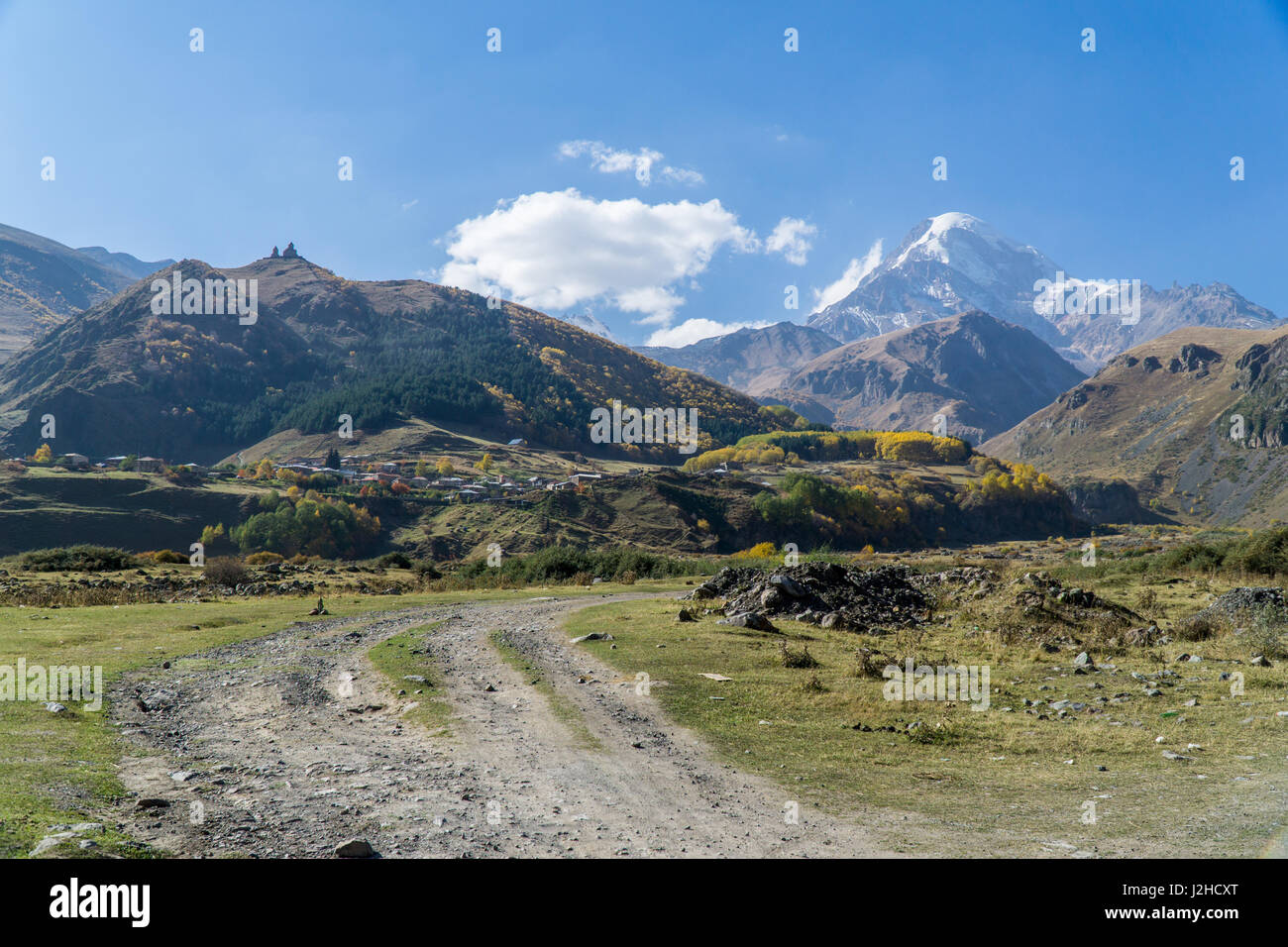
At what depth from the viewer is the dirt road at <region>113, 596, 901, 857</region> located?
7.66 metres

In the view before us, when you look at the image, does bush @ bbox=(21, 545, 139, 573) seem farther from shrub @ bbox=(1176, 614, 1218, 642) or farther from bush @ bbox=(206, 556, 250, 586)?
shrub @ bbox=(1176, 614, 1218, 642)

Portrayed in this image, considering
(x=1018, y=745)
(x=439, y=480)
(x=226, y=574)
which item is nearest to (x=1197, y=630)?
(x=1018, y=745)

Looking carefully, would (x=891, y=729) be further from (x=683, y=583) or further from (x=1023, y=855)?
(x=683, y=583)

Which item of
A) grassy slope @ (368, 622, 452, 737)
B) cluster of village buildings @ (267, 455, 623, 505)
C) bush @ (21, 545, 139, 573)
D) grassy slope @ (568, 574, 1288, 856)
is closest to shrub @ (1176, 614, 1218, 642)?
grassy slope @ (568, 574, 1288, 856)

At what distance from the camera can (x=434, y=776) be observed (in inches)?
392

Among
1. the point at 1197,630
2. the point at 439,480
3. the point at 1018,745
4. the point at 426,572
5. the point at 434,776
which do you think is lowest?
the point at 426,572

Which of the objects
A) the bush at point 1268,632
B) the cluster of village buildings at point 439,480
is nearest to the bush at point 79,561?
the bush at point 1268,632

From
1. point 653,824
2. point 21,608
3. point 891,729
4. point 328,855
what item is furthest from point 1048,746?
point 21,608

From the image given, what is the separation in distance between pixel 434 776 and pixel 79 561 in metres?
51.8

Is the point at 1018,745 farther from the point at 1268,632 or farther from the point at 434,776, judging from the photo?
the point at 1268,632

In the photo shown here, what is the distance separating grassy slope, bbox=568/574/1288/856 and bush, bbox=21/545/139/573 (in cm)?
4282

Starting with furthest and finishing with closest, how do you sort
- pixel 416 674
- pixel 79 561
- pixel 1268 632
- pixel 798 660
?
pixel 79 561
pixel 1268 632
pixel 798 660
pixel 416 674
